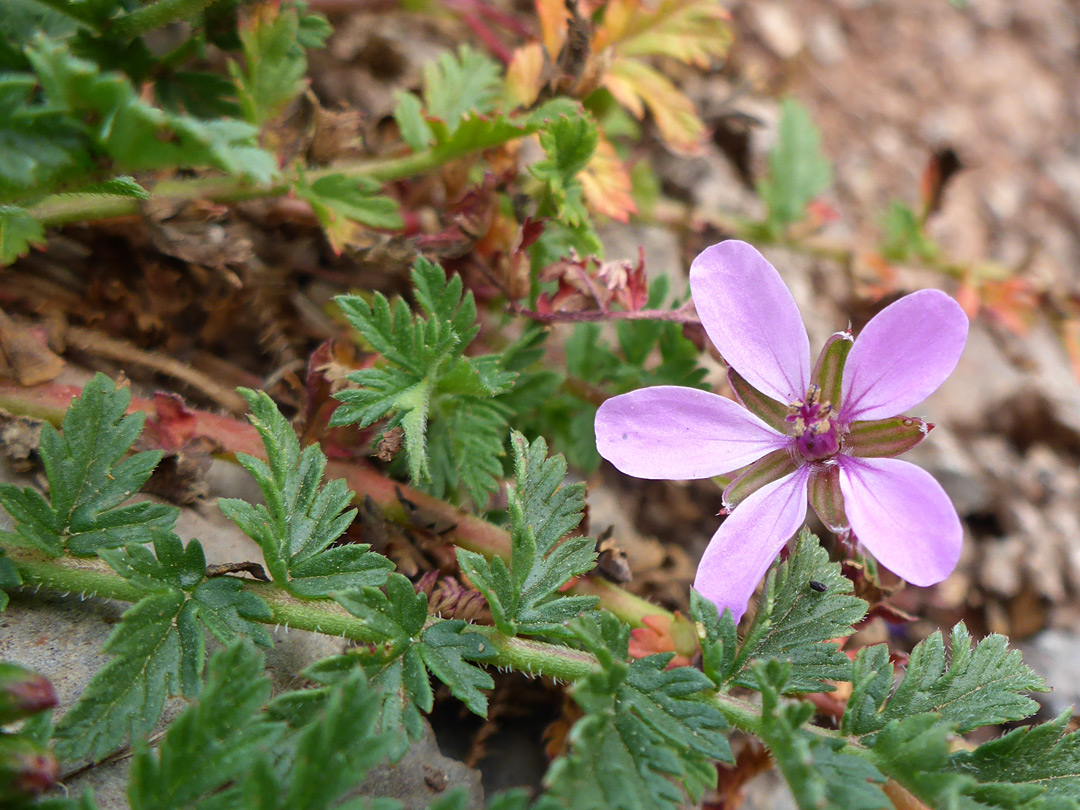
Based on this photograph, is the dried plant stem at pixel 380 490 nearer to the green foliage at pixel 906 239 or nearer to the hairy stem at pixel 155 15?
the hairy stem at pixel 155 15

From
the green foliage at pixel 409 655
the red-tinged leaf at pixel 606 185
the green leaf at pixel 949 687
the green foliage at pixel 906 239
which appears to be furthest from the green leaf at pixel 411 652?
the green foliage at pixel 906 239

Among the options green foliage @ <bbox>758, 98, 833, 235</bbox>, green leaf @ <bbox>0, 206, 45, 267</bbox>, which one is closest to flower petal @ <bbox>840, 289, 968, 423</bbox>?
green foliage @ <bbox>758, 98, 833, 235</bbox>

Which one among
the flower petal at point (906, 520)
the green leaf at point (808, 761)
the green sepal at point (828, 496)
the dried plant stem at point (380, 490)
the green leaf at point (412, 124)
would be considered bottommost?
the dried plant stem at point (380, 490)

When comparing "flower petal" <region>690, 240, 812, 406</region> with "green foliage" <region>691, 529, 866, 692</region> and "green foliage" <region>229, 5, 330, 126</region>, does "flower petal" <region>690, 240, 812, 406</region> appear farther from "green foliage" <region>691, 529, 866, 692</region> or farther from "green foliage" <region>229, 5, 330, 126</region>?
"green foliage" <region>229, 5, 330, 126</region>

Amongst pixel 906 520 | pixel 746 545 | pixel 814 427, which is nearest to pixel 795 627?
pixel 746 545

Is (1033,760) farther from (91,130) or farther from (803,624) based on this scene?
(91,130)

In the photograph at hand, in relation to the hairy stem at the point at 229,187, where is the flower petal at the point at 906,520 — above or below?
below
